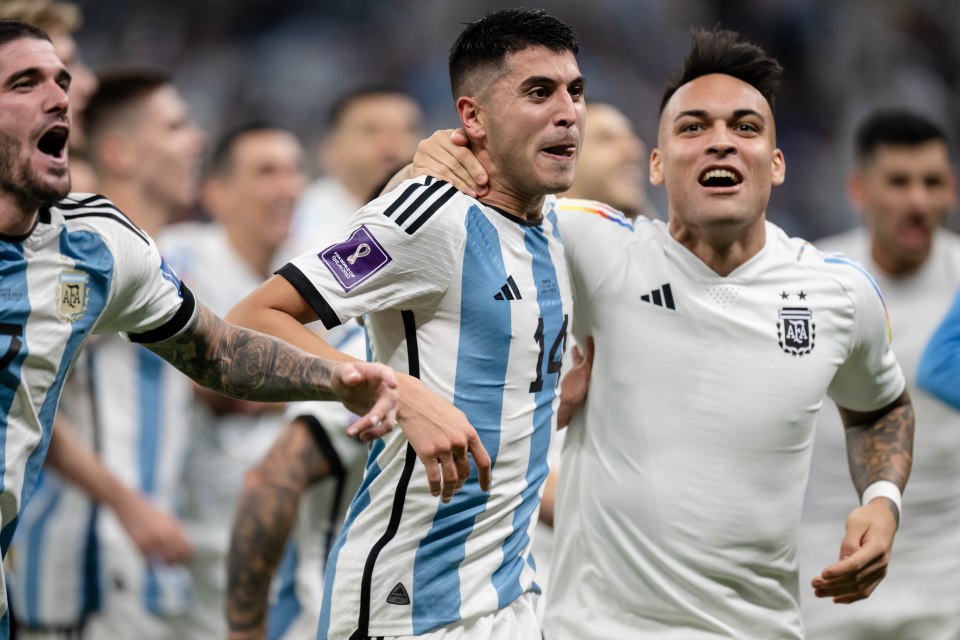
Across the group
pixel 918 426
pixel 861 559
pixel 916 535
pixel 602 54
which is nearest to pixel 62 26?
pixel 918 426

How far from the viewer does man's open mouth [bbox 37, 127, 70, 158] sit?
3738 mm

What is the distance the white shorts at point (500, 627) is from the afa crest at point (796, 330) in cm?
105

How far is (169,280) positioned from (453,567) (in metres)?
1.09

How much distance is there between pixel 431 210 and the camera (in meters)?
3.73

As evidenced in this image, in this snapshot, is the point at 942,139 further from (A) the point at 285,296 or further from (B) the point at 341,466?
(A) the point at 285,296

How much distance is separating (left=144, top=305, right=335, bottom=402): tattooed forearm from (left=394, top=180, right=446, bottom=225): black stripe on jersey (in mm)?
436

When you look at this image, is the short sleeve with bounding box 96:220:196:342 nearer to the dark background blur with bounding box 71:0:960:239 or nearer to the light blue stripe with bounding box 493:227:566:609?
the light blue stripe with bounding box 493:227:566:609

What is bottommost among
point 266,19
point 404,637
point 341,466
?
point 404,637

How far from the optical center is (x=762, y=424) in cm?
412

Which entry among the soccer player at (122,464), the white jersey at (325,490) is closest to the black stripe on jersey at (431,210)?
the white jersey at (325,490)

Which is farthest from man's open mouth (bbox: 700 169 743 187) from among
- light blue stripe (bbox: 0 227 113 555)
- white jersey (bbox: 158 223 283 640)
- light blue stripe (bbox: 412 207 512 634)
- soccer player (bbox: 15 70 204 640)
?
white jersey (bbox: 158 223 283 640)

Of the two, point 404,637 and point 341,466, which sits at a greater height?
point 341,466

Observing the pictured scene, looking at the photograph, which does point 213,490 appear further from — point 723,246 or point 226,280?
point 723,246

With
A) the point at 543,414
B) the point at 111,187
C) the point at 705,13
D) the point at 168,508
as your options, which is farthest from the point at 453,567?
the point at 705,13
